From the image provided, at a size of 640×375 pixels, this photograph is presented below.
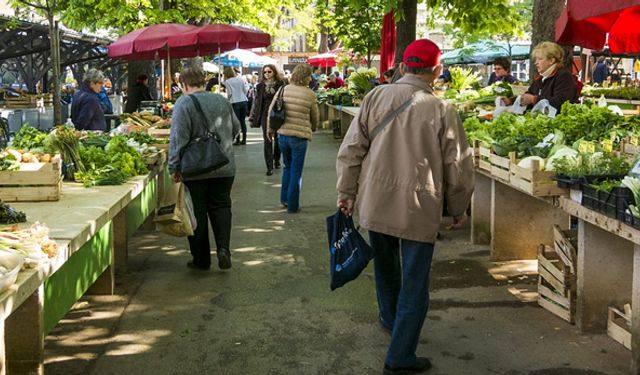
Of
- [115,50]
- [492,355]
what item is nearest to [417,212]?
[492,355]

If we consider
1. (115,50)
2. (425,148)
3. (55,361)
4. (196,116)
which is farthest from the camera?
(115,50)

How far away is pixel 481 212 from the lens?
27.6 feet

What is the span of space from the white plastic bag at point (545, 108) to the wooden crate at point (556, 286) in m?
1.92

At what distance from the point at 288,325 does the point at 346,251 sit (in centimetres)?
103

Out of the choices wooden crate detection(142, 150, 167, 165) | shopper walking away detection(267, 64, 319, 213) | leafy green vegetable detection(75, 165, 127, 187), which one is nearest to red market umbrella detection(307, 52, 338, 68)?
shopper walking away detection(267, 64, 319, 213)

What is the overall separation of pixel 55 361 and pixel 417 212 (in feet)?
7.89

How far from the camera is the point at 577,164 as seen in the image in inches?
227

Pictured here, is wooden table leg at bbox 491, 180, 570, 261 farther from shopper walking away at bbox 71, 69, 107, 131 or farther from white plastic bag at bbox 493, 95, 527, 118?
shopper walking away at bbox 71, 69, 107, 131

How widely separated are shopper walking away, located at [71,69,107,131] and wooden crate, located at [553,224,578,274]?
25.4 feet

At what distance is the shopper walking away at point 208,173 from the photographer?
7.09m

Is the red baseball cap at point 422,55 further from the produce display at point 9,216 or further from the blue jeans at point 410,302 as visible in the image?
the produce display at point 9,216

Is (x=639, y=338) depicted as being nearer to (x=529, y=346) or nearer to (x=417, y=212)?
(x=529, y=346)

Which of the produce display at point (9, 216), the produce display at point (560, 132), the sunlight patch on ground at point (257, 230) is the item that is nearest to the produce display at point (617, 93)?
the produce display at point (560, 132)

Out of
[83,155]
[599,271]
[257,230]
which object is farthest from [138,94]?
[599,271]
